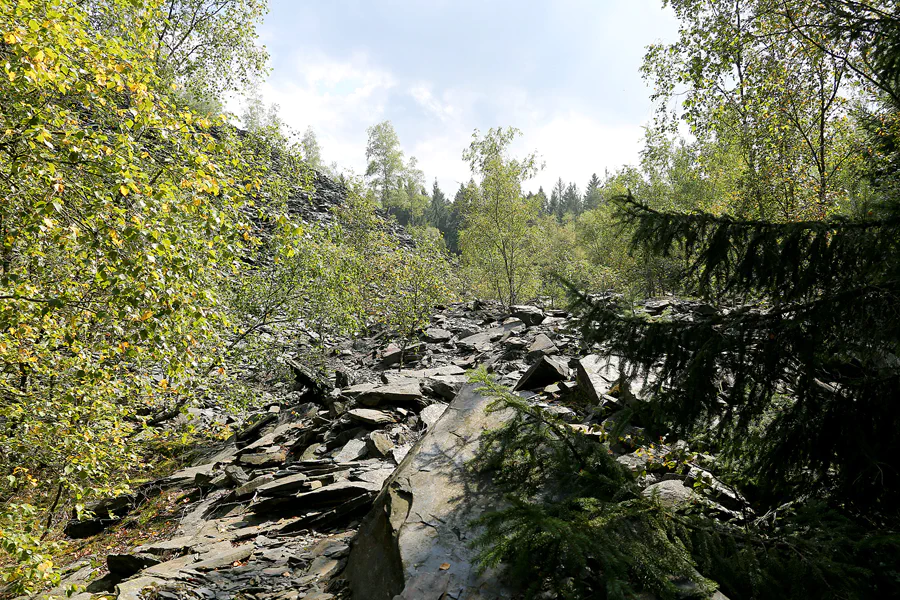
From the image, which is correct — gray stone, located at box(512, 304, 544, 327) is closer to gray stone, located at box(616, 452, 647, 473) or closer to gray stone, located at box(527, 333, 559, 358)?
gray stone, located at box(527, 333, 559, 358)

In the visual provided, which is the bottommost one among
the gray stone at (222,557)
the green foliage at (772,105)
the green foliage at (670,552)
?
the gray stone at (222,557)

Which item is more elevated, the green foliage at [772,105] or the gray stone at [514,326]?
Answer: the green foliage at [772,105]

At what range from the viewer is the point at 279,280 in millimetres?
12375

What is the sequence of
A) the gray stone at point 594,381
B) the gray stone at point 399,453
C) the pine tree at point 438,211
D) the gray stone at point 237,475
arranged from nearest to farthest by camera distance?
the gray stone at point 594,381 < the gray stone at point 399,453 < the gray stone at point 237,475 < the pine tree at point 438,211

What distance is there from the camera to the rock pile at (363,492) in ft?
13.3

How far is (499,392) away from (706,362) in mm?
1666

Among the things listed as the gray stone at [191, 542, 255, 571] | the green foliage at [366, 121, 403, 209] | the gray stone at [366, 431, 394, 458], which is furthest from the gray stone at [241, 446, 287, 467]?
the green foliage at [366, 121, 403, 209]

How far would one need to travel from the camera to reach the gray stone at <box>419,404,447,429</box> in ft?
27.7

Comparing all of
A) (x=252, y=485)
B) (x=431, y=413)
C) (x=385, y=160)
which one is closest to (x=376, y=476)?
(x=431, y=413)

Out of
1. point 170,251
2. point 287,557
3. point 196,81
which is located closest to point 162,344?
point 170,251

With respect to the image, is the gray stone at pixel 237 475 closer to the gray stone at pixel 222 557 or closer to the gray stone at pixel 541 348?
the gray stone at pixel 222 557

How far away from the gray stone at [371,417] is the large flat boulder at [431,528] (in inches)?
125

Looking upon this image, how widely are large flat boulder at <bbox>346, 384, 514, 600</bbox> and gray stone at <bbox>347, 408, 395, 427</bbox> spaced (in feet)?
10.4

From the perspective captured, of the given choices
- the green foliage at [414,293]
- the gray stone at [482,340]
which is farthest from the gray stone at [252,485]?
the green foliage at [414,293]
